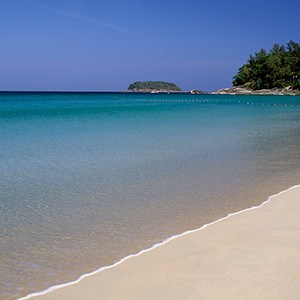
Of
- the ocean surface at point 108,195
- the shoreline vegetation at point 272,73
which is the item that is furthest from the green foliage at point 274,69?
the ocean surface at point 108,195

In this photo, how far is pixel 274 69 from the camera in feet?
332

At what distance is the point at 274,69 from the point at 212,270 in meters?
104

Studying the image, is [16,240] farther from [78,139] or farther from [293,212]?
[78,139]

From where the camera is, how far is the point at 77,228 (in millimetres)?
5094

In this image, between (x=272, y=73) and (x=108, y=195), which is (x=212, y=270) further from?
(x=272, y=73)

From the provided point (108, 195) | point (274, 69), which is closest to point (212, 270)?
point (108, 195)

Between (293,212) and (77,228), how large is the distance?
2.75m

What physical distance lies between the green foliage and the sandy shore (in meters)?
97.5

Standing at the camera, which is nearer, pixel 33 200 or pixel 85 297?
pixel 85 297

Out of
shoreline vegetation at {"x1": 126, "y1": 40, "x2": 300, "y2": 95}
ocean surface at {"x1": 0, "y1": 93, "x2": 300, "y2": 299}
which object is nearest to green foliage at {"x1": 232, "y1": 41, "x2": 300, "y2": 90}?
shoreline vegetation at {"x1": 126, "y1": 40, "x2": 300, "y2": 95}

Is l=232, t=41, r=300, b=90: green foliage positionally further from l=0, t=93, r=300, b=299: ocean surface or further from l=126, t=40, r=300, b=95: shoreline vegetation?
l=0, t=93, r=300, b=299: ocean surface

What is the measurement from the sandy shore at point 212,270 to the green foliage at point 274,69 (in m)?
97.5

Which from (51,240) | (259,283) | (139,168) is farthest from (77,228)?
(139,168)

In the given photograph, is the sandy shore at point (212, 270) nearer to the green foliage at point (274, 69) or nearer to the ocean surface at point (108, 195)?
the ocean surface at point (108, 195)
